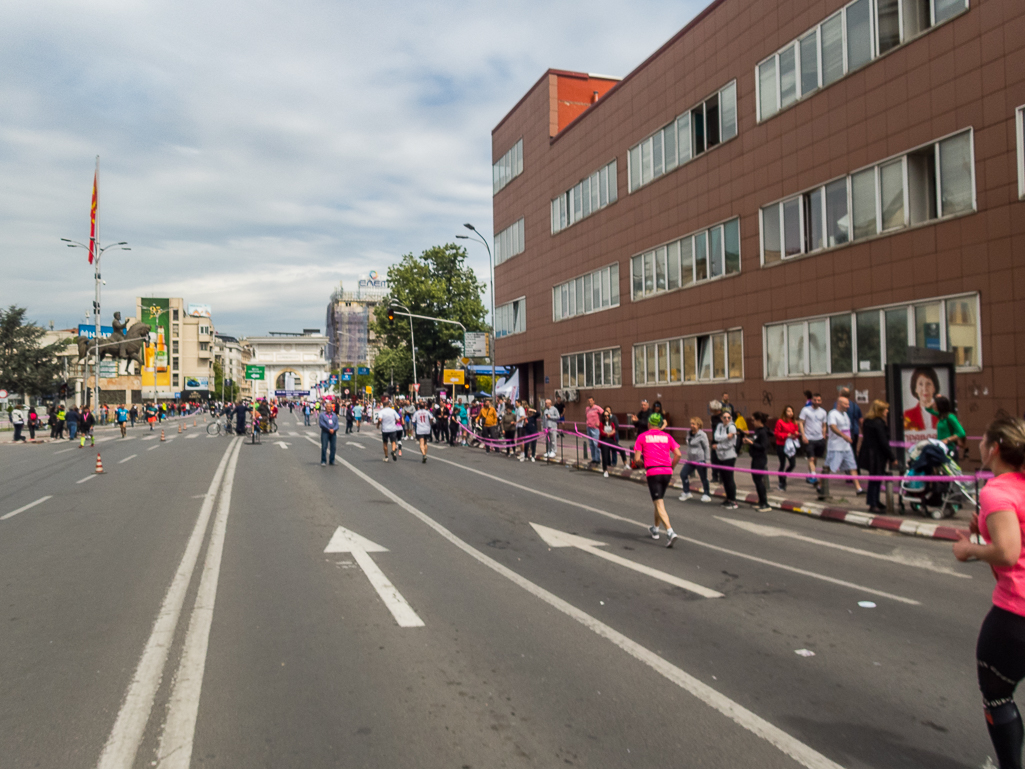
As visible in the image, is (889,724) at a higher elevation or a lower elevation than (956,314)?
lower

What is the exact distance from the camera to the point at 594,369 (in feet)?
114

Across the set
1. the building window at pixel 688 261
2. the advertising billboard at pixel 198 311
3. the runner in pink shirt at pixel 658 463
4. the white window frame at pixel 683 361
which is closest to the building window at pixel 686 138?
the building window at pixel 688 261

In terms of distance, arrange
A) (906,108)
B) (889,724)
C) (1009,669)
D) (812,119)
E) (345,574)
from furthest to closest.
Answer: (812,119) → (906,108) → (345,574) → (889,724) → (1009,669)

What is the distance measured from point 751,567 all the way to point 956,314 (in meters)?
11.5

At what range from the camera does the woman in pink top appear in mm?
3316

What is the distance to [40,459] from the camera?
2602 centimetres

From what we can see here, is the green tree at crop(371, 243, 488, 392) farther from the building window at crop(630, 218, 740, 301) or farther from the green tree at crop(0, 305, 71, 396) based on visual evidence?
the building window at crop(630, 218, 740, 301)

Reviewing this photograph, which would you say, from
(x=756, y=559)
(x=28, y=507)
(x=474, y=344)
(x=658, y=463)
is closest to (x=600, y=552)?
(x=658, y=463)

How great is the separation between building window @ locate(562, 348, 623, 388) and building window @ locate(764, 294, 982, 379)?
993 cm

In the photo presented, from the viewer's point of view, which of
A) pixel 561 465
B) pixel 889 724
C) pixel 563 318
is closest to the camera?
pixel 889 724

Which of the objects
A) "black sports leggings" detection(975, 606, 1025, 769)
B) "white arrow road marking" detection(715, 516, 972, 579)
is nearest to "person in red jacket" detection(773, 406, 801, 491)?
"white arrow road marking" detection(715, 516, 972, 579)

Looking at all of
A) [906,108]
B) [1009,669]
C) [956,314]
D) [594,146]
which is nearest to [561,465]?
[956,314]

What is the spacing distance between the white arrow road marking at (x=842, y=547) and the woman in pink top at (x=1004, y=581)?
557 cm

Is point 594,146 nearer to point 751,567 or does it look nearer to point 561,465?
point 561,465
